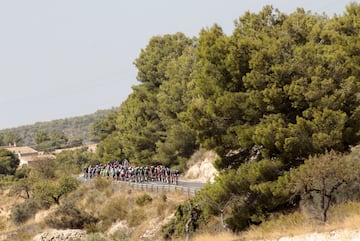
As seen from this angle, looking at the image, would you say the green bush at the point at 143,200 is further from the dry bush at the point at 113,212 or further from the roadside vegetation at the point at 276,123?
the roadside vegetation at the point at 276,123

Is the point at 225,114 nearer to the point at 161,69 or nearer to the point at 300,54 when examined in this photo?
the point at 300,54

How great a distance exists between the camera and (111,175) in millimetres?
53562

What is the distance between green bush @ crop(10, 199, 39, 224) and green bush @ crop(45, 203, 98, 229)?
333 inches

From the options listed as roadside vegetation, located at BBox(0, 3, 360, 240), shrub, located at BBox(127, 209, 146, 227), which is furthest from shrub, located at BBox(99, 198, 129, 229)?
roadside vegetation, located at BBox(0, 3, 360, 240)

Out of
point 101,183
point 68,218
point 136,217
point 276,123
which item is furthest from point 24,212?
point 276,123

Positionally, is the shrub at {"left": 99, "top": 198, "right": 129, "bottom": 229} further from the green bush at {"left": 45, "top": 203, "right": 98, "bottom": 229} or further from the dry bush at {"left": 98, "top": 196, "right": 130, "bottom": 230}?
the green bush at {"left": 45, "top": 203, "right": 98, "bottom": 229}

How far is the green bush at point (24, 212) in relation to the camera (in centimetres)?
5156

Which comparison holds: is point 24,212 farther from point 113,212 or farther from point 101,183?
point 113,212

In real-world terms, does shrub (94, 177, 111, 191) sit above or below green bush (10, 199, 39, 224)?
above

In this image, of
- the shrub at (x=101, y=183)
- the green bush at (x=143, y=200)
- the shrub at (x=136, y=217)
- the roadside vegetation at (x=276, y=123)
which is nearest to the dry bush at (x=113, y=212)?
the shrub at (x=136, y=217)

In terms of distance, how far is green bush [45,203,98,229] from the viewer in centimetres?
4291

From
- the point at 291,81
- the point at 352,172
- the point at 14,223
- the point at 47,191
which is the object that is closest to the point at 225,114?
the point at 291,81

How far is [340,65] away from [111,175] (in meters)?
30.3

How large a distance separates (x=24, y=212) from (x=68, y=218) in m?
10.3
